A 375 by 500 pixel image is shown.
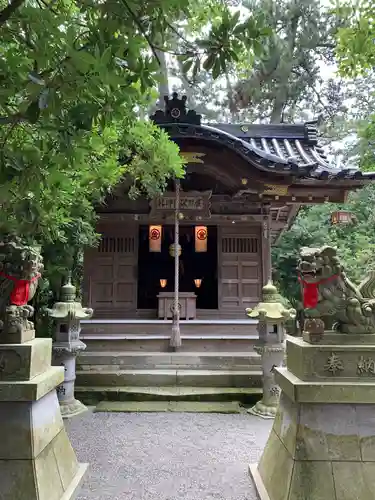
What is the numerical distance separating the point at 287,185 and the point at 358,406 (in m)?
6.15

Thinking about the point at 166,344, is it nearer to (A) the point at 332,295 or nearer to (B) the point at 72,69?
(A) the point at 332,295

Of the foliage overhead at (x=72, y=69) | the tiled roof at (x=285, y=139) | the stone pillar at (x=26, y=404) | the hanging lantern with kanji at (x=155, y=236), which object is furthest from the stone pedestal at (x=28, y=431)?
the tiled roof at (x=285, y=139)

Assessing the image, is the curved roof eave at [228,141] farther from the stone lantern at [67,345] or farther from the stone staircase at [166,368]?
the stone lantern at [67,345]

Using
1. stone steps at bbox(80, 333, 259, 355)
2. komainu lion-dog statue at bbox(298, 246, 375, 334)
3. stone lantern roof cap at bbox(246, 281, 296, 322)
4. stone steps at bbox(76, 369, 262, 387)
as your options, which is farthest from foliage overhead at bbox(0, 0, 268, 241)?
stone steps at bbox(80, 333, 259, 355)

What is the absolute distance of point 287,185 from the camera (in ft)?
27.0

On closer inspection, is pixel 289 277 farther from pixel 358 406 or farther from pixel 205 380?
pixel 358 406

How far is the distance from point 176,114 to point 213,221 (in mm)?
2860

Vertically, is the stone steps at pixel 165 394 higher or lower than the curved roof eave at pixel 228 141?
lower

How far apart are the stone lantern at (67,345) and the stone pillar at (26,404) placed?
8.19 ft

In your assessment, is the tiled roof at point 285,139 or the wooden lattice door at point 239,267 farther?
the tiled roof at point 285,139

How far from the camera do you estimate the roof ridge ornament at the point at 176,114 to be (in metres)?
8.32

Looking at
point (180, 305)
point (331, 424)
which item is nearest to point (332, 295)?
point (331, 424)

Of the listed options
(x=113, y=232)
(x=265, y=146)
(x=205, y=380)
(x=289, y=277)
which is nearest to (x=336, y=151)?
(x=289, y=277)

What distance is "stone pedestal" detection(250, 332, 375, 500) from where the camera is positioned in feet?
8.68
